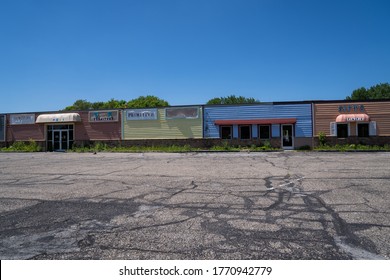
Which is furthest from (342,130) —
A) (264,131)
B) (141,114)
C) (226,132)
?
(141,114)

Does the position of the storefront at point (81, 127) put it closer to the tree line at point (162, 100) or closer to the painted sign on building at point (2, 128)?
the painted sign on building at point (2, 128)

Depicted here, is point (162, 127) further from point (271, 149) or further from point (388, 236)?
point (388, 236)

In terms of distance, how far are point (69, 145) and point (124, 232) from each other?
30.6 m

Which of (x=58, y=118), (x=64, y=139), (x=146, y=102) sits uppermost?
(x=146, y=102)

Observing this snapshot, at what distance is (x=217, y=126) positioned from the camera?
28.1 m

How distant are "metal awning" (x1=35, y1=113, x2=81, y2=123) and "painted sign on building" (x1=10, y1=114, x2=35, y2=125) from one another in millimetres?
1444

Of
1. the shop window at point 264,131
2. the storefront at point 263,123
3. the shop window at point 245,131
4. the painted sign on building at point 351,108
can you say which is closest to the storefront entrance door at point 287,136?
the storefront at point 263,123

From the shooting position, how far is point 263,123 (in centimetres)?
2708

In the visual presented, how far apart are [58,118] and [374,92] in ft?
220

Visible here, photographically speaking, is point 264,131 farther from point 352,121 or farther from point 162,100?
point 162,100

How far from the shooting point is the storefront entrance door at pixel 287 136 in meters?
26.6

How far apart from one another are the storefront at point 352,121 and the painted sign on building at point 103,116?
70.4ft

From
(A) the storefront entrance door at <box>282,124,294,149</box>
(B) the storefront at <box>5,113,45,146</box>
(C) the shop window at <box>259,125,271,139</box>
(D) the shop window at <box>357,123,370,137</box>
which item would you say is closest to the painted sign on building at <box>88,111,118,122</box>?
(B) the storefront at <box>5,113,45,146</box>

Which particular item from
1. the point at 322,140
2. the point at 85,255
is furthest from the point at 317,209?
the point at 322,140
